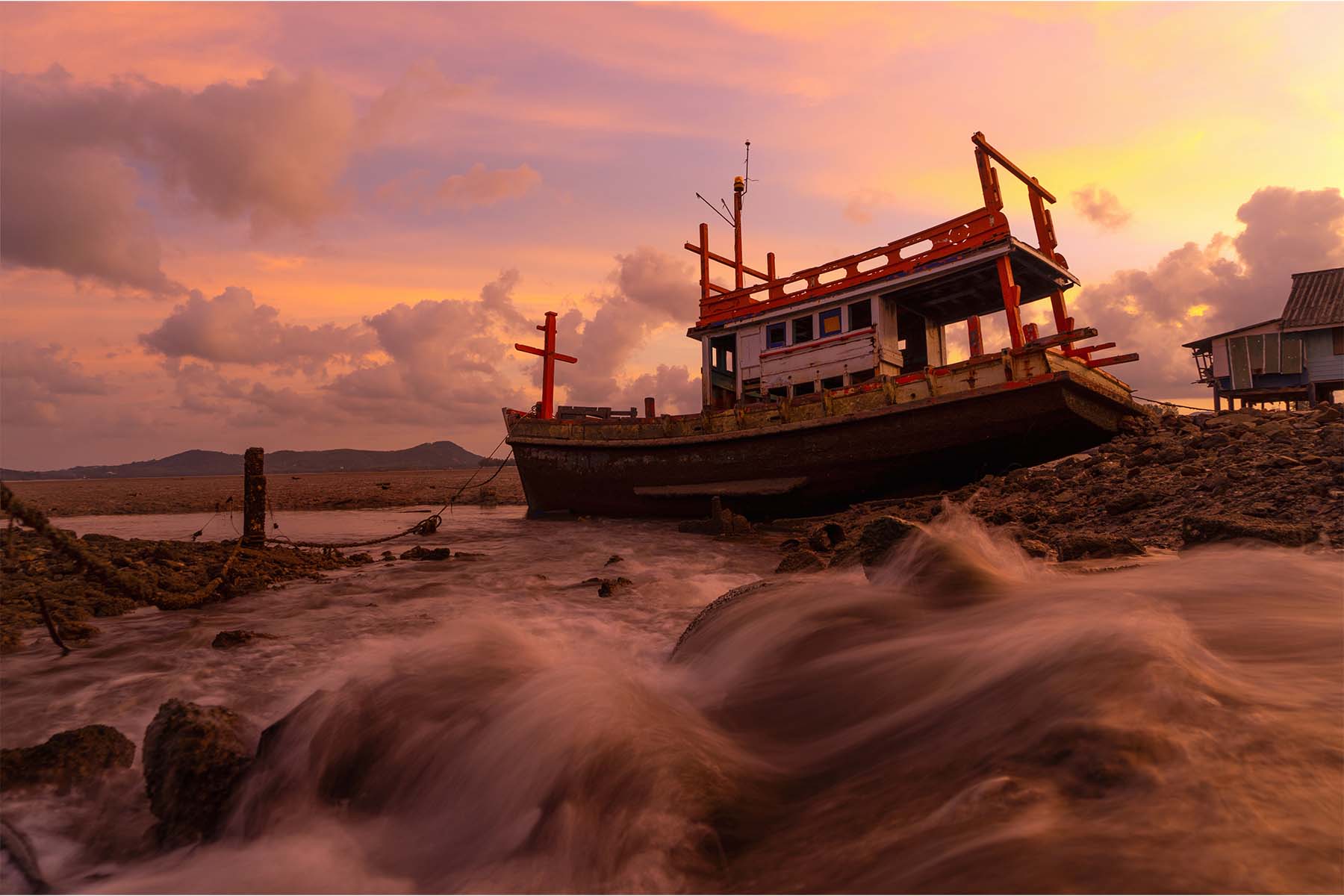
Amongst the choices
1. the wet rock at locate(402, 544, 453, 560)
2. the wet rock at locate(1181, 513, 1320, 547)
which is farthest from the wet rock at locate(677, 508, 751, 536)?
the wet rock at locate(1181, 513, 1320, 547)

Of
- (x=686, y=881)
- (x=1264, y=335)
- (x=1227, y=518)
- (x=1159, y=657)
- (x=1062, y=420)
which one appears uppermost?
(x=1264, y=335)

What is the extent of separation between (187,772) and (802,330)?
42.2 feet

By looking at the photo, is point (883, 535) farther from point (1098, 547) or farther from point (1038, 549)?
point (1038, 549)

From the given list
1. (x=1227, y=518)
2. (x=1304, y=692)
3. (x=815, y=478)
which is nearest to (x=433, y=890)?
(x=1304, y=692)

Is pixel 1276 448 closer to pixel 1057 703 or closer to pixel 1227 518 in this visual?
pixel 1227 518

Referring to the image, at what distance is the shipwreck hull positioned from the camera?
10.0 metres

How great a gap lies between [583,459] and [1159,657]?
1390cm

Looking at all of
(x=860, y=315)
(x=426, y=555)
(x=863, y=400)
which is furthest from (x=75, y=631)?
(x=860, y=315)

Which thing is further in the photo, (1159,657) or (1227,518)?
(1227,518)

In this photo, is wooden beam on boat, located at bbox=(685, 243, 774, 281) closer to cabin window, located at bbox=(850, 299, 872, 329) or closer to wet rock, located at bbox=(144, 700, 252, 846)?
cabin window, located at bbox=(850, 299, 872, 329)

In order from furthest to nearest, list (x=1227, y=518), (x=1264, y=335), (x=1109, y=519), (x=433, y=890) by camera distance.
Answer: (x=1264, y=335)
(x=1109, y=519)
(x=1227, y=518)
(x=433, y=890)

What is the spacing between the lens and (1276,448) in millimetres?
7016

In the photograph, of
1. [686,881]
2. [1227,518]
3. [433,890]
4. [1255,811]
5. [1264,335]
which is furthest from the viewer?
Answer: [1264,335]

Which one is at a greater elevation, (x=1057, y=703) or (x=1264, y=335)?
(x=1264, y=335)
